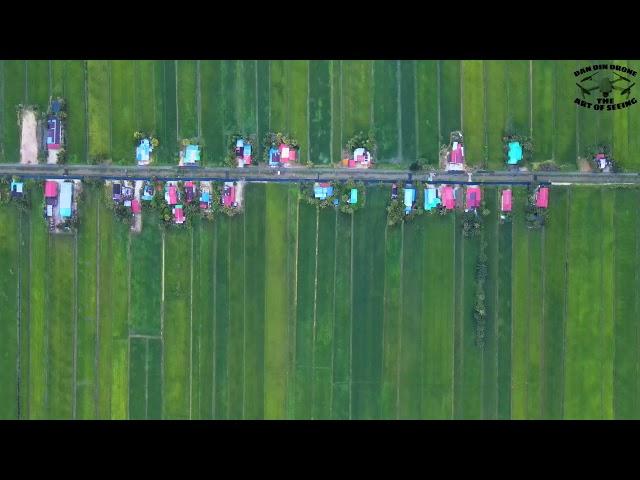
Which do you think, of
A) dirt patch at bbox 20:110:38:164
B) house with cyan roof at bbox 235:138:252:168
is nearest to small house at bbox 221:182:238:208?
house with cyan roof at bbox 235:138:252:168

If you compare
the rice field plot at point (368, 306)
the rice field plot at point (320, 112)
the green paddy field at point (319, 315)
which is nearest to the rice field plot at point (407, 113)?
the rice field plot at point (368, 306)

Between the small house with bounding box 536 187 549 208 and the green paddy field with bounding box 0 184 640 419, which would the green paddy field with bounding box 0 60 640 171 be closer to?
the small house with bounding box 536 187 549 208

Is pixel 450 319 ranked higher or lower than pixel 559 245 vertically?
lower

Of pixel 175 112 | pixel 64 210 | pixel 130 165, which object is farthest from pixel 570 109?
pixel 64 210

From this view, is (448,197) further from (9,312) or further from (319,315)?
(9,312)

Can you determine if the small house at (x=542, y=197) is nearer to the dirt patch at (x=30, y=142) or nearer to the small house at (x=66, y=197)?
the small house at (x=66, y=197)

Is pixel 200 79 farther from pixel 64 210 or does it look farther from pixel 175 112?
pixel 64 210
